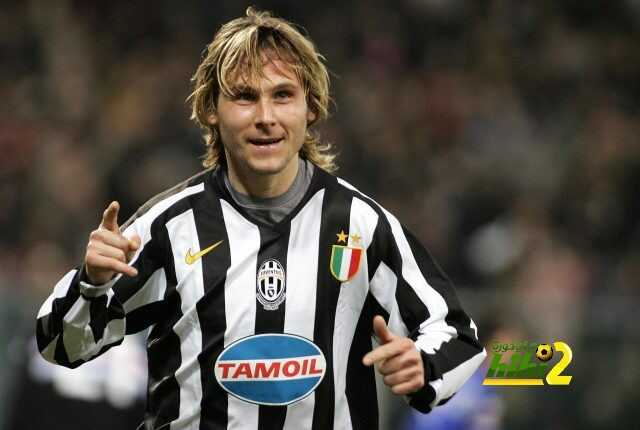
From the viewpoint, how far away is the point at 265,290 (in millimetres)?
3020

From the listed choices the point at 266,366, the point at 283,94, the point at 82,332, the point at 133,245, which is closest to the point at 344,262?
the point at 266,366

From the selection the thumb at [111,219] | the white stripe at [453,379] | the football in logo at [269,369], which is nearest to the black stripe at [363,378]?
the football in logo at [269,369]

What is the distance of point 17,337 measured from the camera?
600 cm

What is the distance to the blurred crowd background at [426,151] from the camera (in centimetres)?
579

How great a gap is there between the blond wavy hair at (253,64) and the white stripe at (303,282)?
24 cm

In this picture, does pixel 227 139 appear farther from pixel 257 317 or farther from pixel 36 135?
pixel 36 135

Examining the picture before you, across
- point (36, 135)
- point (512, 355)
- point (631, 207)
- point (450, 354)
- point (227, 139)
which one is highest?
point (227, 139)

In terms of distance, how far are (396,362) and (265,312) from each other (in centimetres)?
42

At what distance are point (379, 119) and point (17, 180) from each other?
2466mm

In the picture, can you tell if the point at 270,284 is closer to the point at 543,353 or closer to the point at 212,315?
the point at 212,315

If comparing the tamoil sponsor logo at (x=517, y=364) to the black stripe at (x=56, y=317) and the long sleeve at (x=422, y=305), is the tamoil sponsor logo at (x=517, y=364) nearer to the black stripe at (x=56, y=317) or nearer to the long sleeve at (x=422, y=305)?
the long sleeve at (x=422, y=305)

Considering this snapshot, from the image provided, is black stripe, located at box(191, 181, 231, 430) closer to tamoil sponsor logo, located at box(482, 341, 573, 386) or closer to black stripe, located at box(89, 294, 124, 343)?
black stripe, located at box(89, 294, 124, 343)

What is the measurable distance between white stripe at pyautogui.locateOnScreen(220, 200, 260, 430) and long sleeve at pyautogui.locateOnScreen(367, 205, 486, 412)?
30 centimetres

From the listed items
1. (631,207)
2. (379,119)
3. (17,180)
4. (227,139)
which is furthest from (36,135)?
(227,139)
